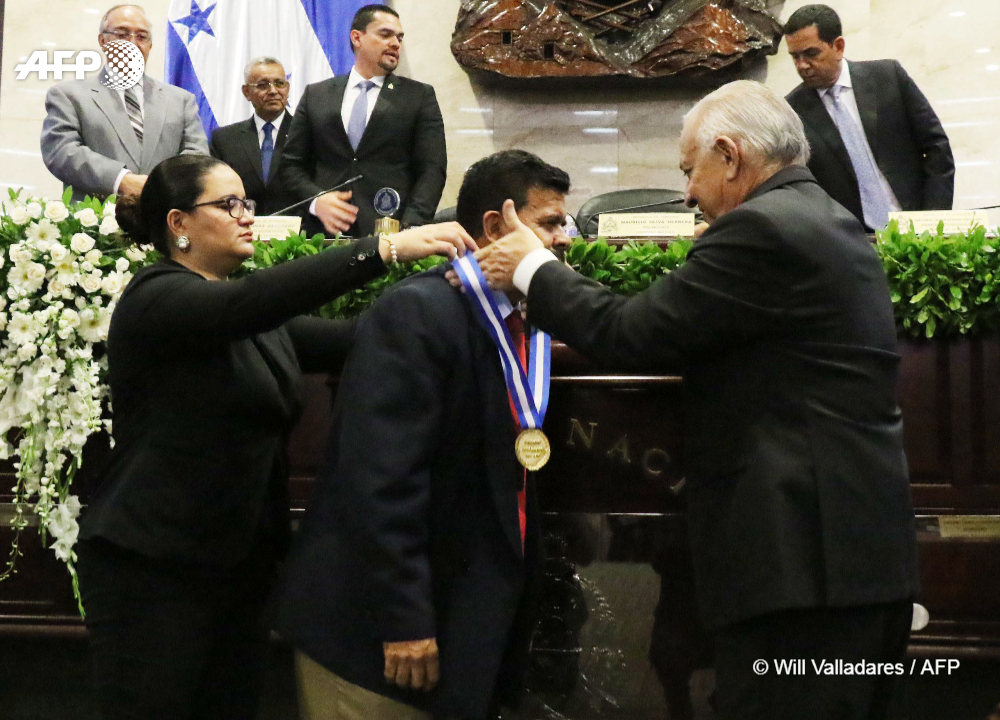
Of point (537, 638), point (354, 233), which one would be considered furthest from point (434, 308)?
point (354, 233)

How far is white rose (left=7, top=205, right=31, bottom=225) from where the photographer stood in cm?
296

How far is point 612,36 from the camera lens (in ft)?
21.5

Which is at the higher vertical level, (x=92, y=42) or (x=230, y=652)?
(x=92, y=42)

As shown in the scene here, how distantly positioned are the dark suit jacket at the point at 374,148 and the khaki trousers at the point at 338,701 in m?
3.17

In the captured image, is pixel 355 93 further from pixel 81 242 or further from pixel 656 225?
pixel 81 242

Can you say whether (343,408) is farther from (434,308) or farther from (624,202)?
(624,202)

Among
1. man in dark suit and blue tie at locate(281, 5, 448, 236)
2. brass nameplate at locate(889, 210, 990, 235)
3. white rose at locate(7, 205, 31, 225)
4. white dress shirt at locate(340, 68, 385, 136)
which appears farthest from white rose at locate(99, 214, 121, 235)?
brass nameplate at locate(889, 210, 990, 235)

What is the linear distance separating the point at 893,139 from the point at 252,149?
318 cm

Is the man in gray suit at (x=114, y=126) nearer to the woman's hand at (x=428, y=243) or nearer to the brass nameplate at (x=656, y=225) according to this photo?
the brass nameplate at (x=656, y=225)

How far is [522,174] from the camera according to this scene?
2.20 metres

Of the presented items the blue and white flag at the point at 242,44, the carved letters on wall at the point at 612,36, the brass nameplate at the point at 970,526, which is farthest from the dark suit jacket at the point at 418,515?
the blue and white flag at the point at 242,44

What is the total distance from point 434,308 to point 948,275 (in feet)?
5.08

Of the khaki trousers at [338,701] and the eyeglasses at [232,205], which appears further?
the eyeglasses at [232,205]

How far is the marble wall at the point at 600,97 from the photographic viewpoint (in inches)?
256
